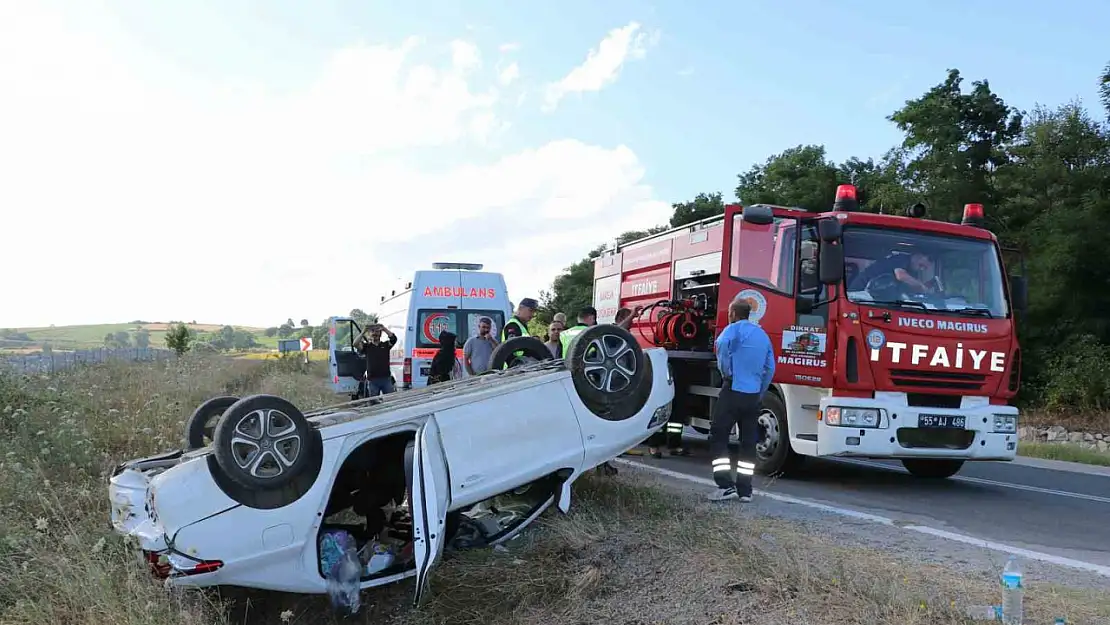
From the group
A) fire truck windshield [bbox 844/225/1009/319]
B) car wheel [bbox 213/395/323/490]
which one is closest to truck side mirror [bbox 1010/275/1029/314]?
fire truck windshield [bbox 844/225/1009/319]

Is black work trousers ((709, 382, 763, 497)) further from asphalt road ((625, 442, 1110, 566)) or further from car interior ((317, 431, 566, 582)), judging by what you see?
car interior ((317, 431, 566, 582))

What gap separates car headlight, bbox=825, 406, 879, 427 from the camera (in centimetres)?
746

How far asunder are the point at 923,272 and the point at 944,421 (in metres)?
1.43

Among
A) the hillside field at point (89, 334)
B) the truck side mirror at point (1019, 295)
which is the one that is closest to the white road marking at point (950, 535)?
the truck side mirror at point (1019, 295)

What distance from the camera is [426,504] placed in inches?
159

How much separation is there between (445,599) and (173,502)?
60.7 inches

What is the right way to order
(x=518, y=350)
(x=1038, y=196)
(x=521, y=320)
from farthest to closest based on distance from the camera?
1. (x=1038, y=196)
2. (x=521, y=320)
3. (x=518, y=350)

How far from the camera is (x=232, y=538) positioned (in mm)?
3885

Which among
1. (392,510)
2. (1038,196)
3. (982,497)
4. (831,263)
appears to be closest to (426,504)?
(392,510)

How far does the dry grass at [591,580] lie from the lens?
152 inches

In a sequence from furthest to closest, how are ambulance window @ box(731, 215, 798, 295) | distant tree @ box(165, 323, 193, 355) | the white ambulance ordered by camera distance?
distant tree @ box(165, 323, 193, 355) < the white ambulance < ambulance window @ box(731, 215, 798, 295)

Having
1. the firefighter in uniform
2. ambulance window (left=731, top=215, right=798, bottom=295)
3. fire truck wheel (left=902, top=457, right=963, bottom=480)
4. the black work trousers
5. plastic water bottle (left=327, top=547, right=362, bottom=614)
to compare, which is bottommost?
plastic water bottle (left=327, top=547, right=362, bottom=614)

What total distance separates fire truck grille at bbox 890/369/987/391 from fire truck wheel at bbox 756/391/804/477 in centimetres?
112

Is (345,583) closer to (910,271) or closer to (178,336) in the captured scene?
(910,271)
